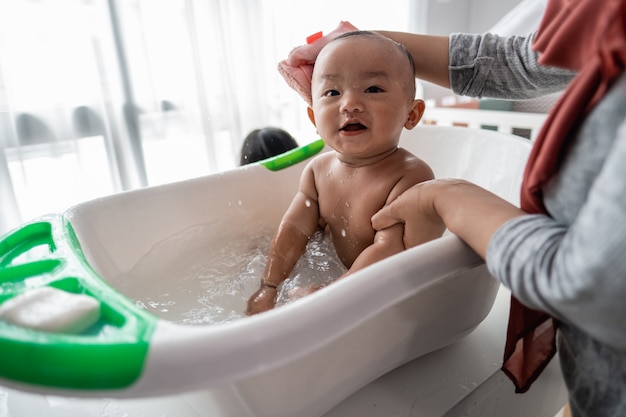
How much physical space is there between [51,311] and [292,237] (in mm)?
530

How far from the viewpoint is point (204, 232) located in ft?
3.11

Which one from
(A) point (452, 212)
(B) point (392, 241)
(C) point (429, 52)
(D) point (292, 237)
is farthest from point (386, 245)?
(C) point (429, 52)

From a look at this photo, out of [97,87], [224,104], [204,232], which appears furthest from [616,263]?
[224,104]

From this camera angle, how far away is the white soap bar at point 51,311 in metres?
0.37

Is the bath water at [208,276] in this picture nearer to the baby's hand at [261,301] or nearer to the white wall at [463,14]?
the baby's hand at [261,301]

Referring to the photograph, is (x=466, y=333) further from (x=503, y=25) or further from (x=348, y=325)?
(x=503, y=25)

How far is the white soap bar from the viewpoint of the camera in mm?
365

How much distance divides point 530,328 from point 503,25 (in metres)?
0.84

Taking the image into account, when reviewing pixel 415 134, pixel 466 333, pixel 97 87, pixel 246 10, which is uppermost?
pixel 246 10

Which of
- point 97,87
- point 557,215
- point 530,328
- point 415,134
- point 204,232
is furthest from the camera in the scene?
point 97,87

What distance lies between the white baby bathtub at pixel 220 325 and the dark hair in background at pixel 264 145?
1.56 ft

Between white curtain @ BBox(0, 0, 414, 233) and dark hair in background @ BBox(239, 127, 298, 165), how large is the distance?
0.35 m

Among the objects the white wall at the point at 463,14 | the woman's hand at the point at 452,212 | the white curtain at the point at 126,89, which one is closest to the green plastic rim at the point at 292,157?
the woman's hand at the point at 452,212

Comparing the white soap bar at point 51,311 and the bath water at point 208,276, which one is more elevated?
the white soap bar at point 51,311
